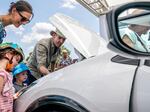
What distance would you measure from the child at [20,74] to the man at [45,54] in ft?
0.31

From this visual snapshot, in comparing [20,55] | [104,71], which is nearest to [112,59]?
[104,71]

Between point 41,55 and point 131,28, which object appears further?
point 41,55

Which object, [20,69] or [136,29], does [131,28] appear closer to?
[136,29]

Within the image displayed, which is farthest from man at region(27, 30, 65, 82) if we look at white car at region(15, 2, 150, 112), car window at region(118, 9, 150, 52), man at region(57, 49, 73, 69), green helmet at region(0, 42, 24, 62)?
car window at region(118, 9, 150, 52)

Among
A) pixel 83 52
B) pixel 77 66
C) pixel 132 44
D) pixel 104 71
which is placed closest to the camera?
pixel 132 44

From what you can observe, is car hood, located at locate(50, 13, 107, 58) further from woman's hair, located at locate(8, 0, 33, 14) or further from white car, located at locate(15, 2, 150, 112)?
woman's hair, located at locate(8, 0, 33, 14)

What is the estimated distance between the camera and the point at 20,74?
4.77m

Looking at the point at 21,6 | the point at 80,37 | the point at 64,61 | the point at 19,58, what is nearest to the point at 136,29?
the point at 80,37

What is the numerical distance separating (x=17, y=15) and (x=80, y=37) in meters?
1.01

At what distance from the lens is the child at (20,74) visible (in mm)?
4691

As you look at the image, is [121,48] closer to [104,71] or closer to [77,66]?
[104,71]

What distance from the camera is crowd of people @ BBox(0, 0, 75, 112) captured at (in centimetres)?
291

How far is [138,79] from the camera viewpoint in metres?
2.00

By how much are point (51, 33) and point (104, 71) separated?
7.75 ft
